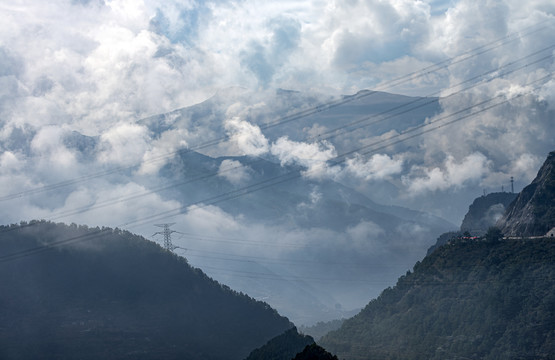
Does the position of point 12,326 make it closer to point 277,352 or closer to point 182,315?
point 182,315

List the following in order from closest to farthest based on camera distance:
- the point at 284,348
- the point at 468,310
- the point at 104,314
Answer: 1. the point at 284,348
2. the point at 468,310
3. the point at 104,314

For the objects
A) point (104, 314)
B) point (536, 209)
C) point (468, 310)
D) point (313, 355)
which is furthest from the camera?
point (104, 314)

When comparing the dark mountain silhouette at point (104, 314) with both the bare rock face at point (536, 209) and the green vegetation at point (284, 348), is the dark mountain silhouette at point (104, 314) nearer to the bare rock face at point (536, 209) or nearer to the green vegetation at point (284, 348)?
the green vegetation at point (284, 348)

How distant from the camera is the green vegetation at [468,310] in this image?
137875 mm

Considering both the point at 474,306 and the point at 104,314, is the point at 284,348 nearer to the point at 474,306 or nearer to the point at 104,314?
the point at 474,306

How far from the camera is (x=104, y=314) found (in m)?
178

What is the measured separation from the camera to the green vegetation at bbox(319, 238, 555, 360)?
138 meters

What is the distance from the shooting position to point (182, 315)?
187125 millimetres

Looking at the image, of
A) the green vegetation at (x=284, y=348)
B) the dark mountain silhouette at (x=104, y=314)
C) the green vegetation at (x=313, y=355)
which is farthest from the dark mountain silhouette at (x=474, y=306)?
the green vegetation at (x=313, y=355)

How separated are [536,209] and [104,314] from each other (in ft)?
403

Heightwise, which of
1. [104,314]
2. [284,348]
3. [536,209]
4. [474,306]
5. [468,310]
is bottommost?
[284,348]

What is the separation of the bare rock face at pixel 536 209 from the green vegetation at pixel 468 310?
1050 cm

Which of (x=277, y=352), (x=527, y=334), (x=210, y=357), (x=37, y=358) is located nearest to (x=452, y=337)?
(x=527, y=334)

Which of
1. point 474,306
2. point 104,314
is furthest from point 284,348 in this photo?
point 104,314
